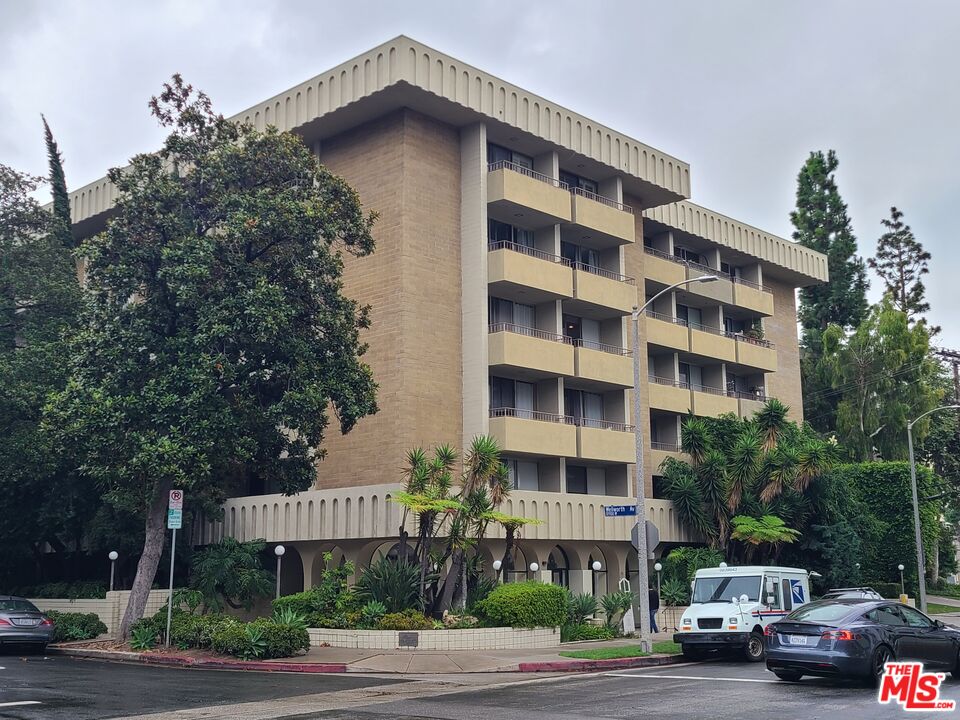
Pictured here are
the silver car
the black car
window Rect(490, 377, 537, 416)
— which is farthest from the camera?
window Rect(490, 377, 537, 416)

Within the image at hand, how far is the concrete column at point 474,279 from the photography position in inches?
1382

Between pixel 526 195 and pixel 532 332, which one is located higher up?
pixel 526 195

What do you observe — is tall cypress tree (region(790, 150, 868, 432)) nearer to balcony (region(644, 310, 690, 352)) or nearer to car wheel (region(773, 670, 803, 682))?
balcony (region(644, 310, 690, 352))

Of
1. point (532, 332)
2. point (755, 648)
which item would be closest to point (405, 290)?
point (532, 332)

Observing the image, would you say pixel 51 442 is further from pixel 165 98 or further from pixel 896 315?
pixel 896 315

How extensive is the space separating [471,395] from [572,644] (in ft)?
35.1

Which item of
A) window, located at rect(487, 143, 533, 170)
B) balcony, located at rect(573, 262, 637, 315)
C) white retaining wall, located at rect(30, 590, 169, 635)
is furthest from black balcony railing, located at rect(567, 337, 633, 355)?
white retaining wall, located at rect(30, 590, 169, 635)

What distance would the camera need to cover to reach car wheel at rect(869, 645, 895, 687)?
17266 mm

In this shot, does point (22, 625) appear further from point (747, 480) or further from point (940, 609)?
point (940, 609)

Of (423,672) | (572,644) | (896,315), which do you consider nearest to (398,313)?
(572,644)

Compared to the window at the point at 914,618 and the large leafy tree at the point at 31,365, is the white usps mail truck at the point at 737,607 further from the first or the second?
the large leafy tree at the point at 31,365

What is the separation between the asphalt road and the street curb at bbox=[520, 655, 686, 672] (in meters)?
1.12

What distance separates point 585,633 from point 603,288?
1549 centimetres

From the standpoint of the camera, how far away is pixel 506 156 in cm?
3900
